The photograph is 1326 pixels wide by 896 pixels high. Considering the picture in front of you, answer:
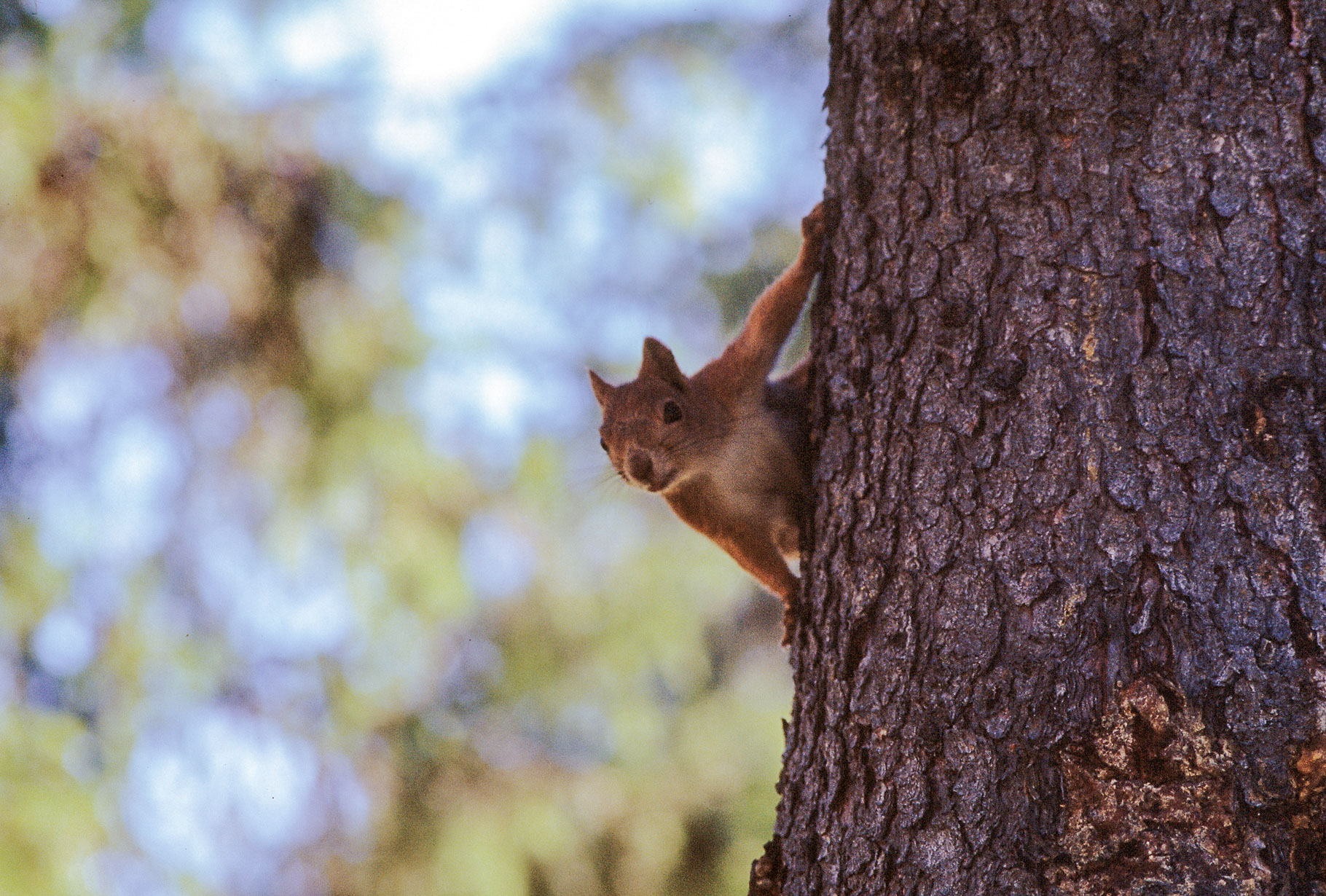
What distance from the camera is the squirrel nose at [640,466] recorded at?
306 centimetres

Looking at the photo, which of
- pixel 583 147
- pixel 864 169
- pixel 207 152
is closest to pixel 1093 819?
pixel 864 169

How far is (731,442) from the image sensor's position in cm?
321

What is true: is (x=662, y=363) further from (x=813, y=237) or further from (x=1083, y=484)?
(x=1083, y=484)

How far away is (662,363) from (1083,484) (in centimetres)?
170

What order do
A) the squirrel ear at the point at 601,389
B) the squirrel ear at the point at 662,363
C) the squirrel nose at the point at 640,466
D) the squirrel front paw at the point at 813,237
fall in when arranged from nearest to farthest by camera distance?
1. the squirrel front paw at the point at 813,237
2. the squirrel nose at the point at 640,466
3. the squirrel ear at the point at 662,363
4. the squirrel ear at the point at 601,389

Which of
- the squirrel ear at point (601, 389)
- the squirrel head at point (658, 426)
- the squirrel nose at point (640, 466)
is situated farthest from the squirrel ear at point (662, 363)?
the squirrel nose at point (640, 466)

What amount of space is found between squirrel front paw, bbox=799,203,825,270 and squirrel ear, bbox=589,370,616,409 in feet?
3.01

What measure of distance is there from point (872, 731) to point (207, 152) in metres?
3.93

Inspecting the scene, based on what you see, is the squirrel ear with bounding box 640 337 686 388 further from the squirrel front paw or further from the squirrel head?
the squirrel front paw

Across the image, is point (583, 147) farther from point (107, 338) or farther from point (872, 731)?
point (872, 731)

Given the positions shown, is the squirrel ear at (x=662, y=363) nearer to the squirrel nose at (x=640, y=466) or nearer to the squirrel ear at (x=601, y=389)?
the squirrel ear at (x=601, y=389)

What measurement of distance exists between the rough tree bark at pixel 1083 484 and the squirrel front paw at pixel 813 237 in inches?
16.5

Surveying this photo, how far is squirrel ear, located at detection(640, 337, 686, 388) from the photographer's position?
10.9 feet

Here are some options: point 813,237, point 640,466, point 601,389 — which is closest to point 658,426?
point 640,466
